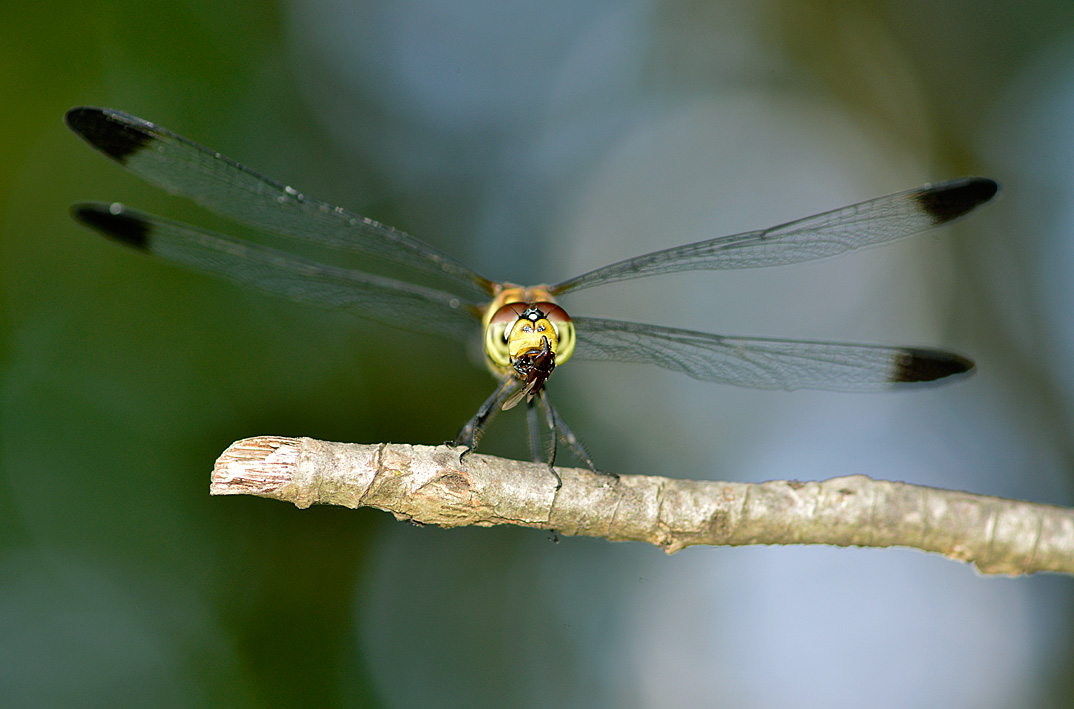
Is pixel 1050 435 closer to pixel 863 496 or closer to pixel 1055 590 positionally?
pixel 1055 590

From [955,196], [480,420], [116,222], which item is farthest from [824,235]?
[116,222]

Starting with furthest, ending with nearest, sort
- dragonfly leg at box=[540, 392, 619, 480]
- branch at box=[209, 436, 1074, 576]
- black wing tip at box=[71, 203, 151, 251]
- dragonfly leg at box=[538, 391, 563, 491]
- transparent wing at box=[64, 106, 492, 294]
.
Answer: black wing tip at box=[71, 203, 151, 251] → dragonfly leg at box=[540, 392, 619, 480] → transparent wing at box=[64, 106, 492, 294] → dragonfly leg at box=[538, 391, 563, 491] → branch at box=[209, 436, 1074, 576]

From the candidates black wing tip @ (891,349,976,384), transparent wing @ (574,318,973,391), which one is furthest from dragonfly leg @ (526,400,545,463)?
black wing tip @ (891,349,976,384)

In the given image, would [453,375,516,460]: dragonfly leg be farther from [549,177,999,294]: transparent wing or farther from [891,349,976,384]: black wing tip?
[891,349,976,384]: black wing tip

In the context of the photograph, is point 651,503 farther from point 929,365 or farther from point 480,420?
point 929,365

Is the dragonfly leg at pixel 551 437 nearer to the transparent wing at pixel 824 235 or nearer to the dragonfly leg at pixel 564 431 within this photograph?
the dragonfly leg at pixel 564 431

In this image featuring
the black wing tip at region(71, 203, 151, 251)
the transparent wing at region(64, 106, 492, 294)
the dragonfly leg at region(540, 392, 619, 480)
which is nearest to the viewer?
the transparent wing at region(64, 106, 492, 294)
